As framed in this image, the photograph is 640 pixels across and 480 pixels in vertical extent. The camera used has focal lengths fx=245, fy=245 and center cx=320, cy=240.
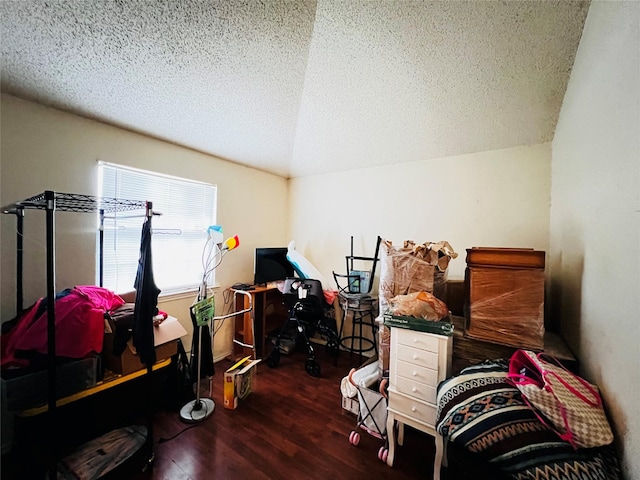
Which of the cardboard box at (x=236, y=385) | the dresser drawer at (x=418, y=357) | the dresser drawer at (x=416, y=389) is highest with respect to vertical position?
the dresser drawer at (x=418, y=357)

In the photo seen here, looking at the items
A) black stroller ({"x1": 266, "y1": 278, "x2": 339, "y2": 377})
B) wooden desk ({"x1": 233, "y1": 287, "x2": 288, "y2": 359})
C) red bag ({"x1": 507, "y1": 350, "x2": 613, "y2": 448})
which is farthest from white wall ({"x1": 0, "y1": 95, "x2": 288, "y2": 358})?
red bag ({"x1": 507, "y1": 350, "x2": 613, "y2": 448})

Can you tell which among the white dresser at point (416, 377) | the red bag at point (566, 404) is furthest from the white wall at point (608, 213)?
the white dresser at point (416, 377)

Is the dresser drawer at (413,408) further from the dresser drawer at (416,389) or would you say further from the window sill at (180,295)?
the window sill at (180,295)

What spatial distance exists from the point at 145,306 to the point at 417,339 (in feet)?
5.62

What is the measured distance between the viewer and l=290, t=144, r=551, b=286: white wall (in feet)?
7.49

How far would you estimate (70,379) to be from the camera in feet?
4.90

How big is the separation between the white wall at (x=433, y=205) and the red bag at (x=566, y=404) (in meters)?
1.58

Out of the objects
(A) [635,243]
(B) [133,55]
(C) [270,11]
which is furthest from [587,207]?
(B) [133,55]

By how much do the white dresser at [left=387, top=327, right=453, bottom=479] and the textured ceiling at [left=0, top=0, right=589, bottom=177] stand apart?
1.83 metres

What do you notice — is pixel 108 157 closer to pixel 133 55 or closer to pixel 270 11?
pixel 133 55

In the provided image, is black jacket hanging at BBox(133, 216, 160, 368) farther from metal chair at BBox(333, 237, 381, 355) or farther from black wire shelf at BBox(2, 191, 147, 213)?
metal chair at BBox(333, 237, 381, 355)

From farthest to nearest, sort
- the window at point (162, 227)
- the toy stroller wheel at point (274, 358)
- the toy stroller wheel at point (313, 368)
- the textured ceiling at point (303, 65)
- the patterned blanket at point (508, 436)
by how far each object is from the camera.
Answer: the toy stroller wheel at point (274, 358), the toy stroller wheel at point (313, 368), the window at point (162, 227), the textured ceiling at point (303, 65), the patterned blanket at point (508, 436)

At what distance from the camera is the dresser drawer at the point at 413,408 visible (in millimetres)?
1457

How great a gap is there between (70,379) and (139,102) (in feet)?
6.47
